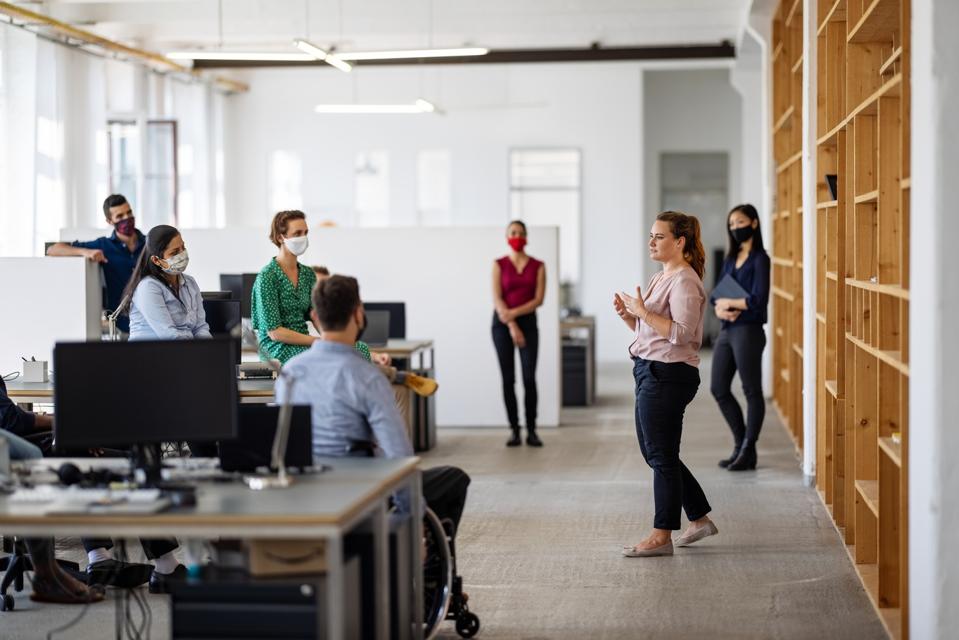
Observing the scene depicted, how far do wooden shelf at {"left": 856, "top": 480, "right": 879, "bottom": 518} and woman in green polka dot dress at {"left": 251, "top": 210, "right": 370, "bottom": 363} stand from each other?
7.59 ft

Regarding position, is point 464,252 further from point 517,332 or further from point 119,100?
point 119,100

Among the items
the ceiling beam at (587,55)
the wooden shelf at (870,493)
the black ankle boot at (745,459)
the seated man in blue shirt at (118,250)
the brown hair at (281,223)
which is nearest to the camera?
the wooden shelf at (870,493)

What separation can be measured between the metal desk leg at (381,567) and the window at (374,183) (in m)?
13.4

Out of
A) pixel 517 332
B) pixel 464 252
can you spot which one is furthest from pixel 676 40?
pixel 517 332

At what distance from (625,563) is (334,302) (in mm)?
2253

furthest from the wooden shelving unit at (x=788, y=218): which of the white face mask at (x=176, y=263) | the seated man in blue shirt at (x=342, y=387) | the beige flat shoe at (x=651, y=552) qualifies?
the seated man in blue shirt at (x=342, y=387)

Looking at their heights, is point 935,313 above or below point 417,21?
below

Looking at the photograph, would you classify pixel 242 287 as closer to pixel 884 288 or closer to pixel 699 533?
pixel 699 533

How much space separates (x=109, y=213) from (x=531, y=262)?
3.19 m

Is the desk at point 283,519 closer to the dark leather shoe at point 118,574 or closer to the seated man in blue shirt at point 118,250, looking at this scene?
the dark leather shoe at point 118,574

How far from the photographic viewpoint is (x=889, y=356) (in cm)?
443

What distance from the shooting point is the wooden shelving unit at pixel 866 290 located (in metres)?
4.40

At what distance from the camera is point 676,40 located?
14812mm

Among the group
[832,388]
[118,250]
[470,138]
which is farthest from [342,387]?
[470,138]
